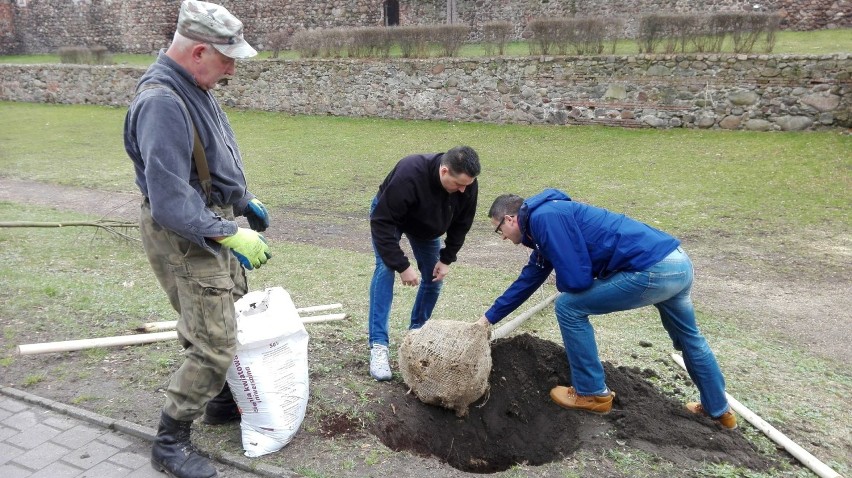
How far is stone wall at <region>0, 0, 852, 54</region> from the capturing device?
19797mm

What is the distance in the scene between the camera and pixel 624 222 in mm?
4043

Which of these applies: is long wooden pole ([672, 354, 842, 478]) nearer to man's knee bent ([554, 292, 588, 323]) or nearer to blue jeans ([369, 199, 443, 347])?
man's knee bent ([554, 292, 588, 323])

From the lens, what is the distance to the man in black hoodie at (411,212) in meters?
4.40

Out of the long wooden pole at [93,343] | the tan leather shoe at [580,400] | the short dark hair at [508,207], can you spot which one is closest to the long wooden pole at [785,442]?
the tan leather shoe at [580,400]

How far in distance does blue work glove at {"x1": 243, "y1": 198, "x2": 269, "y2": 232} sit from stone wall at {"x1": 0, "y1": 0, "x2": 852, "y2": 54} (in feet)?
54.6

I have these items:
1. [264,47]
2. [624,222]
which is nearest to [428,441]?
[624,222]

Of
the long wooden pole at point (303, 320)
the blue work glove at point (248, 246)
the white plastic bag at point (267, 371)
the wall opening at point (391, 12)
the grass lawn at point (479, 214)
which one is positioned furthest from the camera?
the wall opening at point (391, 12)

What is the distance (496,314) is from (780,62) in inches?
453

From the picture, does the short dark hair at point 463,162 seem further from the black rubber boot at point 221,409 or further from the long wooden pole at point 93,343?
the long wooden pole at point 93,343

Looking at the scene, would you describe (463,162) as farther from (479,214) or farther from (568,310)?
(479,214)

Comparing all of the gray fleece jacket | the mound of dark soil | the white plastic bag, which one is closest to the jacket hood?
the mound of dark soil

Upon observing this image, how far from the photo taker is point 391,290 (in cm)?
482

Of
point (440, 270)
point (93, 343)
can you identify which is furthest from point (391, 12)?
point (93, 343)

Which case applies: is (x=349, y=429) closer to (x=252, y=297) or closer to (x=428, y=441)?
(x=428, y=441)
